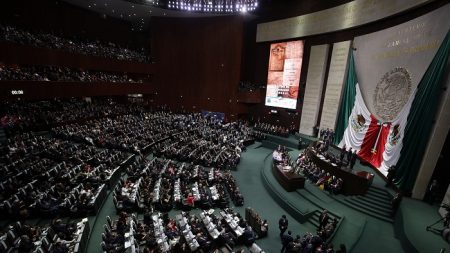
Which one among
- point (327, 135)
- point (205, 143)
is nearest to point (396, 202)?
point (327, 135)

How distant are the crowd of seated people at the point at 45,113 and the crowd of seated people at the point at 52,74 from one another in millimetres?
2496

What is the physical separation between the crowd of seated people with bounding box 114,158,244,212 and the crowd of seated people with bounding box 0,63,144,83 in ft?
43.5

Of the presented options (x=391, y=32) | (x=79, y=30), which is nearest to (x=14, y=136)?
(x=79, y=30)

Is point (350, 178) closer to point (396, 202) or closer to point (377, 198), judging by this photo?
point (377, 198)

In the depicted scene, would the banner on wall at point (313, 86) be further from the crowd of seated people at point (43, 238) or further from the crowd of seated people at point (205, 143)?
the crowd of seated people at point (43, 238)

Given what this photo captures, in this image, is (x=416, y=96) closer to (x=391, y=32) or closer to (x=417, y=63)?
(x=417, y=63)

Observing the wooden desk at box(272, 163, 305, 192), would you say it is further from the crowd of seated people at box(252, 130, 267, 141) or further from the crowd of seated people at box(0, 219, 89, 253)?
the crowd of seated people at box(252, 130, 267, 141)

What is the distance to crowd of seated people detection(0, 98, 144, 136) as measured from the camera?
1698 cm

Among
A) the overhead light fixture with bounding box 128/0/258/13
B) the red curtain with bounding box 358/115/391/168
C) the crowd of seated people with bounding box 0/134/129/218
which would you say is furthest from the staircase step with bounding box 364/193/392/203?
the overhead light fixture with bounding box 128/0/258/13

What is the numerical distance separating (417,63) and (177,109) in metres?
26.3

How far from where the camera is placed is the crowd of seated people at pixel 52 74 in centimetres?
1825

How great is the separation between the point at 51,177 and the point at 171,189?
5.89 meters

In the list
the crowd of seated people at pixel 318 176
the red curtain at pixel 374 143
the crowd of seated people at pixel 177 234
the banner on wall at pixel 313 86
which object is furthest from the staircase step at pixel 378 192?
the banner on wall at pixel 313 86

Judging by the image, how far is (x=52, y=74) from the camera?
21281 millimetres
